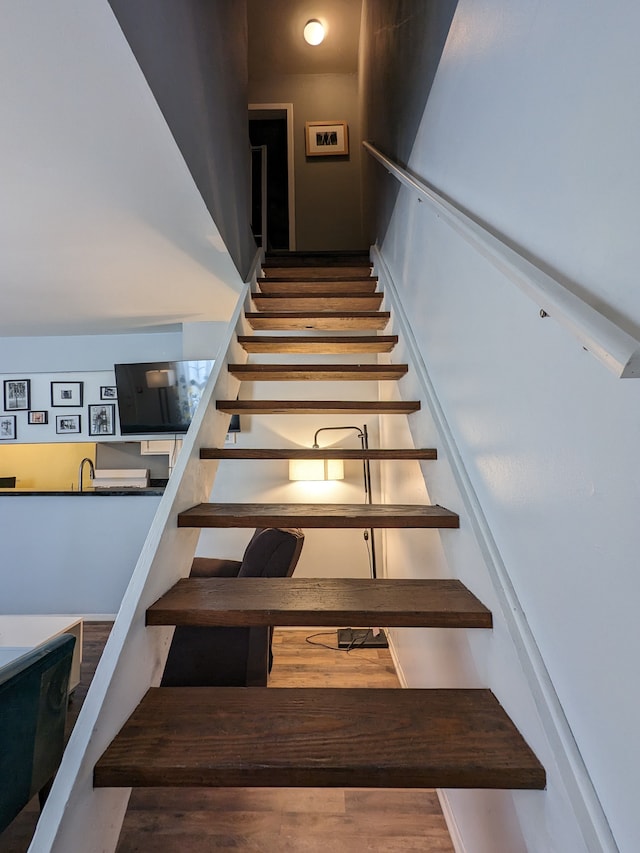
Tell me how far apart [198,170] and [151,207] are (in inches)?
10.8

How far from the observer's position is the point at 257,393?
3.88 metres

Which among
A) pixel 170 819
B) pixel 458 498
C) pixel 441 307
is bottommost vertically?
pixel 170 819

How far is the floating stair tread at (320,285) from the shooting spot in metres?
2.97

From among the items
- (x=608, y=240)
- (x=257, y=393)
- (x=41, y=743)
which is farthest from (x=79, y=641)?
(x=608, y=240)

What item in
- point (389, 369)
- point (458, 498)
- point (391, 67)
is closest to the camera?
point (458, 498)

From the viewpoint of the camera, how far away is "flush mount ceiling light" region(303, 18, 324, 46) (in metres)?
4.31

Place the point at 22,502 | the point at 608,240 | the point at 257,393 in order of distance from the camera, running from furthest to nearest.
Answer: the point at 257,393, the point at 22,502, the point at 608,240

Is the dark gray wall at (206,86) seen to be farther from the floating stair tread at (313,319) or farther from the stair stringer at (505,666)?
the stair stringer at (505,666)

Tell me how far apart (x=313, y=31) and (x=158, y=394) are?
3.83 metres

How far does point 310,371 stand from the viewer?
2.12 m

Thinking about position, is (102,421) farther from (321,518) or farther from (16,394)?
(321,518)

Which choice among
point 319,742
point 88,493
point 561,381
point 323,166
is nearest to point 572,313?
point 561,381

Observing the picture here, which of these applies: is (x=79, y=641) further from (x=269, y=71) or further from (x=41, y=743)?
(x=269, y=71)

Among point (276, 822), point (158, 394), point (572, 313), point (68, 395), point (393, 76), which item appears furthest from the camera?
point (68, 395)
